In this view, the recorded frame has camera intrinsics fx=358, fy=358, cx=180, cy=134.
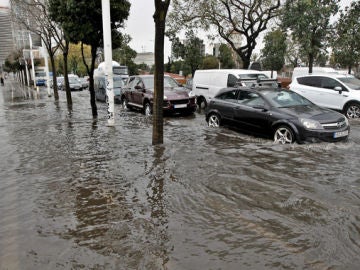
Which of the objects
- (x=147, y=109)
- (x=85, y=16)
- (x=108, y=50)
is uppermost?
(x=85, y=16)

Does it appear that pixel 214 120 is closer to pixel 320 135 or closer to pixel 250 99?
pixel 250 99

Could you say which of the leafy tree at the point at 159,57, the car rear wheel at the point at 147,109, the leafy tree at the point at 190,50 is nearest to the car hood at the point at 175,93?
the car rear wheel at the point at 147,109

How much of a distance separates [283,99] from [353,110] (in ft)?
15.6

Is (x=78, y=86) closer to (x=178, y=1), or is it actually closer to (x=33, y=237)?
(x=178, y=1)

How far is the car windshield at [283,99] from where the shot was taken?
8.59m

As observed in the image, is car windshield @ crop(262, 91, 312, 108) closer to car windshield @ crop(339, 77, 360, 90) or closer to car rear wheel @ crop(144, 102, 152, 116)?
car windshield @ crop(339, 77, 360, 90)

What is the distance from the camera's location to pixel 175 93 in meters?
13.8

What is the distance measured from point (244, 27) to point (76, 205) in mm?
18658

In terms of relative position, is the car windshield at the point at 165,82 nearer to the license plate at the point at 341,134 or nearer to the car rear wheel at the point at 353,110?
the car rear wheel at the point at 353,110

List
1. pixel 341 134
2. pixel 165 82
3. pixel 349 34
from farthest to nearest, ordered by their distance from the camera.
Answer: pixel 349 34 < pixel 165 82 < pixel 341 134

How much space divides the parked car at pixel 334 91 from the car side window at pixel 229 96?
4655mm

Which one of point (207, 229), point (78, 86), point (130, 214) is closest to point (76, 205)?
point (130, 214)

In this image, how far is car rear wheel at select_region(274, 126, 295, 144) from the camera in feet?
25.9

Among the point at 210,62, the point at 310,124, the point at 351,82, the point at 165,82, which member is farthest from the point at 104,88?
the point at 210,62
